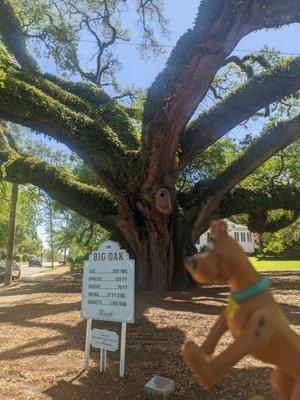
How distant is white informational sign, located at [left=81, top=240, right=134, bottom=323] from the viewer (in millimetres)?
4867

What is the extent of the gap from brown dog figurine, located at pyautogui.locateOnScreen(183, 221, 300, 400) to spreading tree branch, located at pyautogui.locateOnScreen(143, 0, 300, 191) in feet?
19.8

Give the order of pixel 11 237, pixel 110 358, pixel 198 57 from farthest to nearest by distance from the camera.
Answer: pixel 11 237 → pixel 198 57 → pixel 110 358

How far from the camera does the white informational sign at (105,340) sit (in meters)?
4.84

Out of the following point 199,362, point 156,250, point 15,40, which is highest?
point 15,40

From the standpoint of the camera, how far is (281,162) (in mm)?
22234

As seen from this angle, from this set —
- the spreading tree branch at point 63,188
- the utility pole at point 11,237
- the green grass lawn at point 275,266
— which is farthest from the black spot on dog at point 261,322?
the green grass lawn at point 275,266

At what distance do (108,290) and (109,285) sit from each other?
60 millimetres

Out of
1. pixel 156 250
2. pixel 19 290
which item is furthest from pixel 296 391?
pixel 19 290

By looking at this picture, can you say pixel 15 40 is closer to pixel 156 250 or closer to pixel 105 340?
pixel 156 250

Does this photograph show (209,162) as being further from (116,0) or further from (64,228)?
(64,228)

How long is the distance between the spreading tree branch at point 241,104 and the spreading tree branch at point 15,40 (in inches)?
222

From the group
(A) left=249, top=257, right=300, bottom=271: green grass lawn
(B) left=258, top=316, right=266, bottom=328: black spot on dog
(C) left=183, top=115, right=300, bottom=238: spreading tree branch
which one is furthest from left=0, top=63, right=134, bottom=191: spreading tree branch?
(A) left=249, top=257, right=300, bottom=271: green grass lawn

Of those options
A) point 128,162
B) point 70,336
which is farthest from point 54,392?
point 128,162

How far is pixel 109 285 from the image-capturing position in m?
5.04
